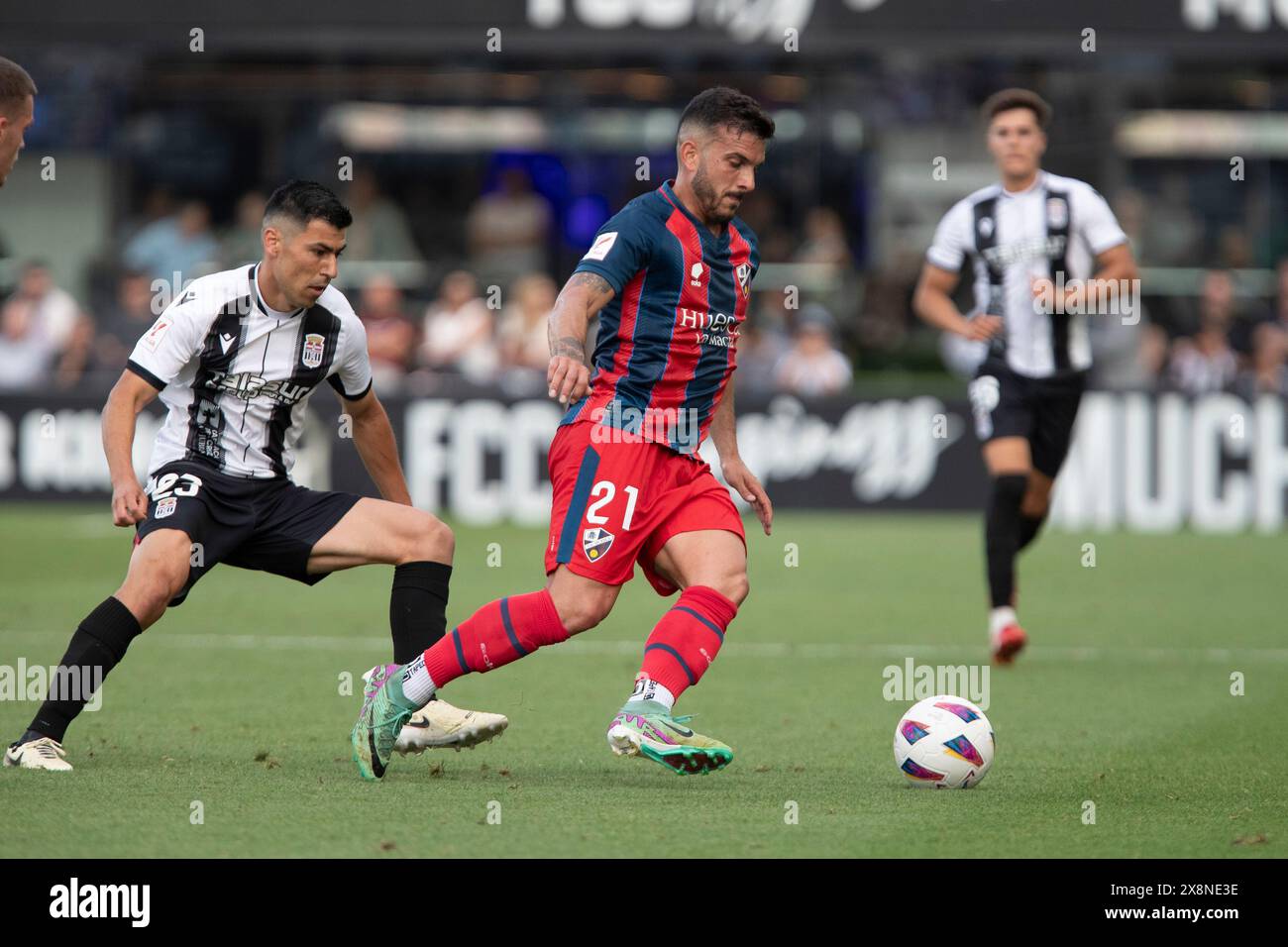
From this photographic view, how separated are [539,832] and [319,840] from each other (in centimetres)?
57

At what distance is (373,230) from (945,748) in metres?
15.5

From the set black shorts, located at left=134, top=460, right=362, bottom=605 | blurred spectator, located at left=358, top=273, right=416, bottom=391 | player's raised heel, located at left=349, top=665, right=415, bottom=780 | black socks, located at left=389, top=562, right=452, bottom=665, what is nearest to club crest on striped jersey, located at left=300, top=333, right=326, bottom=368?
black shorts, located at left=134, top=460, right=362, bottom=605

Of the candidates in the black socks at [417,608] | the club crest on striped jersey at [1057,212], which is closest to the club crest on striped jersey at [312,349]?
the black socks at [417,608]

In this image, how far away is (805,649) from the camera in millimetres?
9844

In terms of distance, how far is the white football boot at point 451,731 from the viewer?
625 centimetres

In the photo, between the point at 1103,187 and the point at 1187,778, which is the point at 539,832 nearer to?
the point at 1187,778

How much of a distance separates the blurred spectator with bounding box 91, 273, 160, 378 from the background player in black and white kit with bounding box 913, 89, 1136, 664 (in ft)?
34.0

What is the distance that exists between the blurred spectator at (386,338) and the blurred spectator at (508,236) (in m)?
1.99

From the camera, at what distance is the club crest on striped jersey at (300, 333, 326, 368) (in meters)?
6.60

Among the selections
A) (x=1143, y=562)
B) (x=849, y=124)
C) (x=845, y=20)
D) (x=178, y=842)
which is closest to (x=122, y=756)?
(x=178, y=842)

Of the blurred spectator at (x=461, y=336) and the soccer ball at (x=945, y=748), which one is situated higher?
the blurred spectator at (x=461, y=336)

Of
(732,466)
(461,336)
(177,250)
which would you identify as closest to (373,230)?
(177,250)

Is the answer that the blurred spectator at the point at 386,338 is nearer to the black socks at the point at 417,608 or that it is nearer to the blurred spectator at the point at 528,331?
the blurred spectator at the point at 528,331
